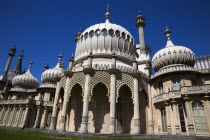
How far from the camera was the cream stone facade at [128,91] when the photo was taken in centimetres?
1823

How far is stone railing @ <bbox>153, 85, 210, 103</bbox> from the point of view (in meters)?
17.2

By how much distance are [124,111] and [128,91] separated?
10.1 feet

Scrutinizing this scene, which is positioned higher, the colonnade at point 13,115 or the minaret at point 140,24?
the minaret at point 140,24

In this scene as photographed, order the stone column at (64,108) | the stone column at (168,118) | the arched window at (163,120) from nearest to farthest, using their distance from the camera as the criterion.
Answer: the stone column at (168,118) → the stone column at (64,108) → the arched window at (163,120)

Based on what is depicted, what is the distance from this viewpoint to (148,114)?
22625 mm

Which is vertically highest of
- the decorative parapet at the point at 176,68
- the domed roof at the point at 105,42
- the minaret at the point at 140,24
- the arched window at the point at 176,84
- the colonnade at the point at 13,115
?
the minaret at the point at 140,24

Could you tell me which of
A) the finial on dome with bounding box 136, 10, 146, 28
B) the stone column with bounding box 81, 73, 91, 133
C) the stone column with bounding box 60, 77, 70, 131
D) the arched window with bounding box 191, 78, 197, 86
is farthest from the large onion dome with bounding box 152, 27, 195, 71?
the finial on dome with bounding box 136, 10, 146, 28

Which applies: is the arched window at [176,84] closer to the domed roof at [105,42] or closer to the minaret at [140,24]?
the domed roof at [105,42]

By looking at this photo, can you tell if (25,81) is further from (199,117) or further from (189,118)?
(199,117)

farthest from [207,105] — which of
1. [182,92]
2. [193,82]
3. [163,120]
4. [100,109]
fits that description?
[100,109]

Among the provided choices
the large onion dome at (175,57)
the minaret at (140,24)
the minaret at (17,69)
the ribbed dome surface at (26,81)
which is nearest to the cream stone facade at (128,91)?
the large onion dome at (175,57)

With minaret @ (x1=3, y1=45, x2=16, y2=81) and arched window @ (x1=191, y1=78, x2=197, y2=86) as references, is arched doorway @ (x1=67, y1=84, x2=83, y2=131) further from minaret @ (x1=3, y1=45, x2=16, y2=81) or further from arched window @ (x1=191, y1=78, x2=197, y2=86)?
minaret @ (x1=3, y1=45, x2=16, y2=81)

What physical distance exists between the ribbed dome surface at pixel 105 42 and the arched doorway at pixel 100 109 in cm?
674

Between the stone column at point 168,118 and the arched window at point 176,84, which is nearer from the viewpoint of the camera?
the stone column at point 168,118
